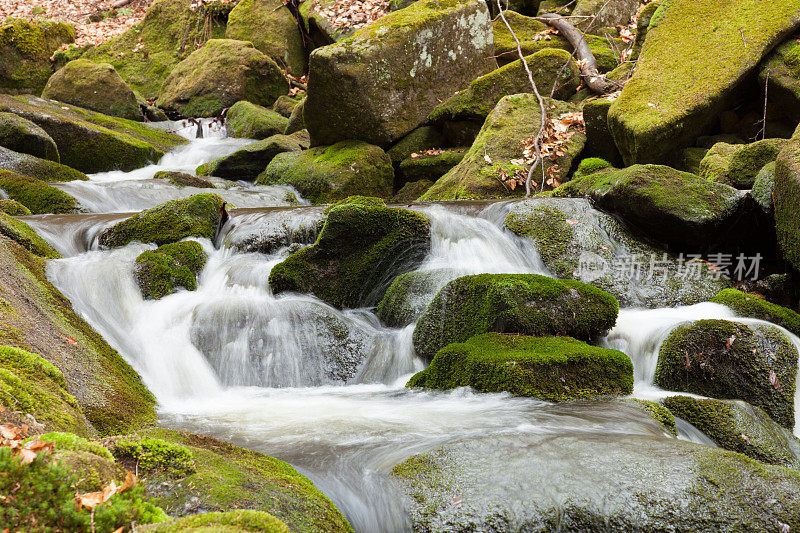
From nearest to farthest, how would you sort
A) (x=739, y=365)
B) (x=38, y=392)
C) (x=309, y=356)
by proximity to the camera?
(x=38, y=392) < (x=739, y=365) < (x=309, y=356)

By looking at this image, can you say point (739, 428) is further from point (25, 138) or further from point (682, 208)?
point (25, 138)

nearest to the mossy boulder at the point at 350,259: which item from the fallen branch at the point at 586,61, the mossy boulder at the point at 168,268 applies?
the mossy boulder at the point at 168,268

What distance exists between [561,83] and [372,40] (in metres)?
3.80

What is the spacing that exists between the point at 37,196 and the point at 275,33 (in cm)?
1194

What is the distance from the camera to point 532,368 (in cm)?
378

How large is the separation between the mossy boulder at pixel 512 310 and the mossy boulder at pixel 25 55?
15348 millimetres

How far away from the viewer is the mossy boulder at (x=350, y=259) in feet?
19.5

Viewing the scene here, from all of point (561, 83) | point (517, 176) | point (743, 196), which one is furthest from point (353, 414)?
point (561, 83)

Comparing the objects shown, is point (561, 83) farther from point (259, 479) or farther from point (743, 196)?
point (259, 479)

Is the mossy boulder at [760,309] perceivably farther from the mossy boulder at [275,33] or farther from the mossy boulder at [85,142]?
the mossy boulder at [275,33]

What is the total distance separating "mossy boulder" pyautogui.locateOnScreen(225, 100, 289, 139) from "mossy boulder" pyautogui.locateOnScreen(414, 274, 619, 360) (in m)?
10.6

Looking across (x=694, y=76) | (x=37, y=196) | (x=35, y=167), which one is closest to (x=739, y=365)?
(x=694, y=76)

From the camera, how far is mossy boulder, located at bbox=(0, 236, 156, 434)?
2.96 meters

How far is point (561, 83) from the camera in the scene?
36.8 ft
